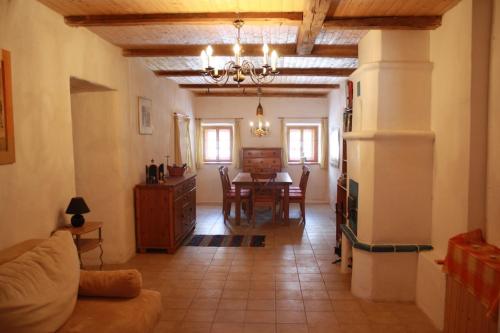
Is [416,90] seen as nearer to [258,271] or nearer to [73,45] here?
[258,271]

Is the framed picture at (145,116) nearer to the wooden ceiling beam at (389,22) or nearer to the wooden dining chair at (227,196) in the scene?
the wooden dining chair at (227,196)

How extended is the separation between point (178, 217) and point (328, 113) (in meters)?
4.63

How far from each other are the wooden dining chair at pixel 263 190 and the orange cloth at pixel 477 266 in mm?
3525

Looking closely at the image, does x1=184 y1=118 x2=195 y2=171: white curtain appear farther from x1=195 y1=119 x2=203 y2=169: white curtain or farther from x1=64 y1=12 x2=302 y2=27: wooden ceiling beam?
x1=64 y1=12 x2=302 y2=27: wooden ceiling beam

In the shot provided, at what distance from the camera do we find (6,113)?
2256 millimetres

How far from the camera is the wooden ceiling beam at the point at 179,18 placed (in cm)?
288

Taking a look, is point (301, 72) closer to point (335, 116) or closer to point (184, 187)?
point (335, 116)

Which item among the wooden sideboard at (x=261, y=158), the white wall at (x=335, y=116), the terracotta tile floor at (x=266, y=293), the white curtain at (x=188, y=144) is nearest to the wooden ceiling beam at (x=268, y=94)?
the white wall at (x=335, y=116)

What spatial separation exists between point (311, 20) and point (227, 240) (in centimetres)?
340

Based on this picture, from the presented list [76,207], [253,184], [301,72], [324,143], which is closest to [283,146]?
[324,143]

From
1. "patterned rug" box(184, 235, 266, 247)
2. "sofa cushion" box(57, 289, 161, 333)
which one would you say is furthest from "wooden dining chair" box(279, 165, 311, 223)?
"sofa cushion" box(57, 289, 161, 333)

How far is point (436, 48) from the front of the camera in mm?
2984

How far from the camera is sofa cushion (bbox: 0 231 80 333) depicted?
5.37 ft

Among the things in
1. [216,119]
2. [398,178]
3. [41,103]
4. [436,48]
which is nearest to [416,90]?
[436,48]
